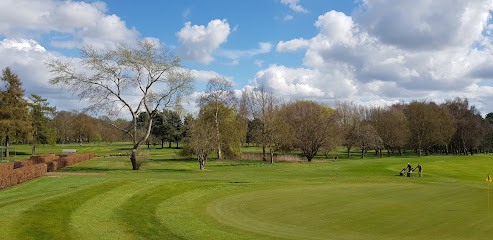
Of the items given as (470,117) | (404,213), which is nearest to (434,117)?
(470,117)

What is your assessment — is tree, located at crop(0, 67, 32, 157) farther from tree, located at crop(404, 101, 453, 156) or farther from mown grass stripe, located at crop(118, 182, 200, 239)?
tree, located at crop(404, 101, 453, 156)

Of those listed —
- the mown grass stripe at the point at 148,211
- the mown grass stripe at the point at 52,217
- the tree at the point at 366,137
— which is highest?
the tree at the point at 366,137

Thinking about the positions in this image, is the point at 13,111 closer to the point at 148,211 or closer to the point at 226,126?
the point at 226,126

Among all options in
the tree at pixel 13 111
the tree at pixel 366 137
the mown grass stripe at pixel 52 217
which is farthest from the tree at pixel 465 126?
the tree at pixel 13 111

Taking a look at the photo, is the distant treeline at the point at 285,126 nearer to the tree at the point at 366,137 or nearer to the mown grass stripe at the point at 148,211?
the tree at the point at 366,137

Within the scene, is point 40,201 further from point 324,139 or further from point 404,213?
point 324,139

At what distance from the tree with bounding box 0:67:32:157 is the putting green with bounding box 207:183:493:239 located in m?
70.0

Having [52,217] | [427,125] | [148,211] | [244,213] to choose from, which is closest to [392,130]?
[427,125]

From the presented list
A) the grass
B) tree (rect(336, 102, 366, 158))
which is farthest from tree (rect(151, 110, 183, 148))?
the grass

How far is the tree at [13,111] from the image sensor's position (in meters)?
70.9

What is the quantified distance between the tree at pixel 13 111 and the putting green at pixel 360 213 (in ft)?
230

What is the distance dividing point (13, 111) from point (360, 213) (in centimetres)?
7941

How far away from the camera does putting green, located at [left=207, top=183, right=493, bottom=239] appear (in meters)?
11.7

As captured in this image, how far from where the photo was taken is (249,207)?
16.2 m
